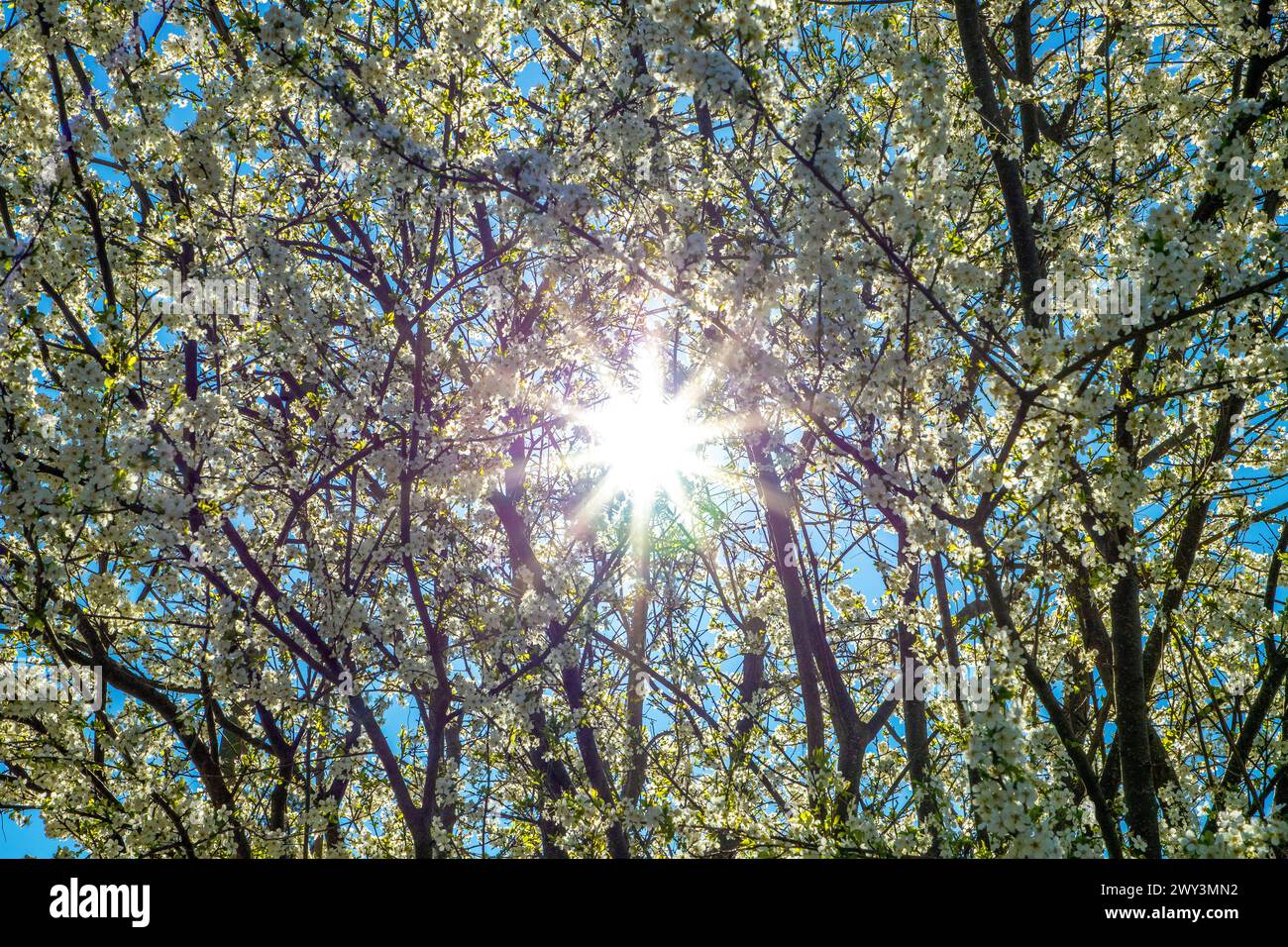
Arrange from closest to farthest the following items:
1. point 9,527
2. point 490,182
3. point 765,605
Result: point 490,182, point 9,527, point 765,605

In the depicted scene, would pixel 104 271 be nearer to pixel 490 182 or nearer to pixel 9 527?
pixel 9 527

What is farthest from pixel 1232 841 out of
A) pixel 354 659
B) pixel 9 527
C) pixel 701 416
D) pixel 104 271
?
pixel 104 271

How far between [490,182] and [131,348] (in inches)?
101

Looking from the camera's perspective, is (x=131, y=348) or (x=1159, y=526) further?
(x=1159, y=526)

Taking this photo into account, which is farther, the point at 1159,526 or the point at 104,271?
the point at 1159,526

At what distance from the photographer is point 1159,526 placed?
593cm

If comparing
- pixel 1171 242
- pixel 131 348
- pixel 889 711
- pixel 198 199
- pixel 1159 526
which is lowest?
pixel 889 711

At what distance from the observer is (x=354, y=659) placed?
5641 mm

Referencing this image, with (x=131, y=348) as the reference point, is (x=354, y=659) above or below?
below
